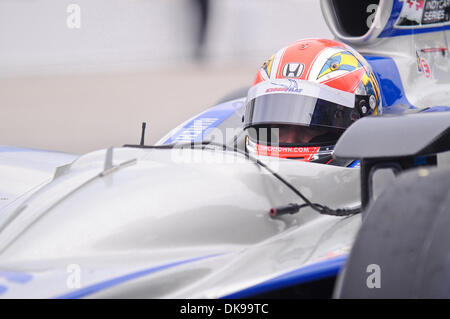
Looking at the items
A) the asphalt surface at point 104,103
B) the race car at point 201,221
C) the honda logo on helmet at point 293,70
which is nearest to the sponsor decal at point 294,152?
the race car at point 201,221

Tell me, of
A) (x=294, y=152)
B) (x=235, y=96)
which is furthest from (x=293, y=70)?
(x=235, y=96)

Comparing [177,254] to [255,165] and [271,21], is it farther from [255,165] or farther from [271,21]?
[271,21]

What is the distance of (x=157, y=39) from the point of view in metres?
9.70

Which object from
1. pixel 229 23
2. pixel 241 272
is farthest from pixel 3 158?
pixel 229 23

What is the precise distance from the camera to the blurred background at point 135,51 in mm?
8484

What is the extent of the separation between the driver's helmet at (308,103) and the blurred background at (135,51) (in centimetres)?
520

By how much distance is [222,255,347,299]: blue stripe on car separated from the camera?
154cm

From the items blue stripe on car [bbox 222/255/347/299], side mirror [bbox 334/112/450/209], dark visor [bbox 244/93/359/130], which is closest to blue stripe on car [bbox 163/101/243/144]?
dark visor [bbox 244/93/359/130]

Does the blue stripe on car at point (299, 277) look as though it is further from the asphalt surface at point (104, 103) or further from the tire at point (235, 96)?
the asphalt surface at point (104, 103)

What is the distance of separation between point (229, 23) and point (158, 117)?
112 inches

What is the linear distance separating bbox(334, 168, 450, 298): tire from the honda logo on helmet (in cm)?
114

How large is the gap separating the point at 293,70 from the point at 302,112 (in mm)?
214

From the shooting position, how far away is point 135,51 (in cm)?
1003

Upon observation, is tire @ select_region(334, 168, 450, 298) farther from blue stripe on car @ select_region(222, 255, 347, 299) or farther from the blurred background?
the blurred background
